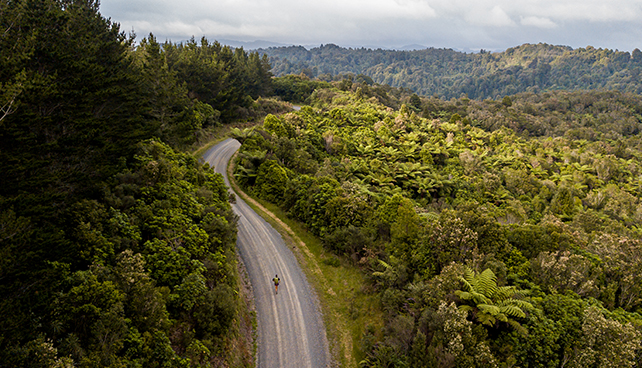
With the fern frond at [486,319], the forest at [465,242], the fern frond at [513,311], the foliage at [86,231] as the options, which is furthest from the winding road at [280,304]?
the fern frond at [513,311]

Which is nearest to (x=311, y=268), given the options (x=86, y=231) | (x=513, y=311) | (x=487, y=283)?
(x=487, y=283)

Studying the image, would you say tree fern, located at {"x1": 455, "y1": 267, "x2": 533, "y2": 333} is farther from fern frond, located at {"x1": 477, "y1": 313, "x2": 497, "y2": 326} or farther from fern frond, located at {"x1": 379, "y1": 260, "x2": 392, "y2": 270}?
fern frond, located at {"x1": 379, "y1": 260, "x2": 392, "y2": 270}

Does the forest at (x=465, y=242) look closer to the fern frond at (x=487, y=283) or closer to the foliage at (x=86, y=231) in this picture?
the fern frond at (x=487, y=283)

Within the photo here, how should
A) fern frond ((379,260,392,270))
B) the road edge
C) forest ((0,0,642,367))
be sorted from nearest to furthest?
forest ((0,0,642,367)), the road edge, fern frond ((379,260,392,270))

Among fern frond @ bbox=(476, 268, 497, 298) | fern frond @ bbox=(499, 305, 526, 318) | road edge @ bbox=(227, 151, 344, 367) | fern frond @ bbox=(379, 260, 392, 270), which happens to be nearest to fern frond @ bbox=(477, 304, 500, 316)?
fern frond @ bbox=(499, 305, 526, 318)

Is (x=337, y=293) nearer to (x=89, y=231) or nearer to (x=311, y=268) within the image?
(x=311, y=268)

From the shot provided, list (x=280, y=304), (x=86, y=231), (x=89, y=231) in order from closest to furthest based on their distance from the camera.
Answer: (x=86, y=231), (x=89, y=231), (x=280, y=304)

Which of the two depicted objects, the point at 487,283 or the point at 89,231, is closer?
the point at 89,231

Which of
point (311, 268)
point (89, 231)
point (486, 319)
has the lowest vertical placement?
point (311, 268)
